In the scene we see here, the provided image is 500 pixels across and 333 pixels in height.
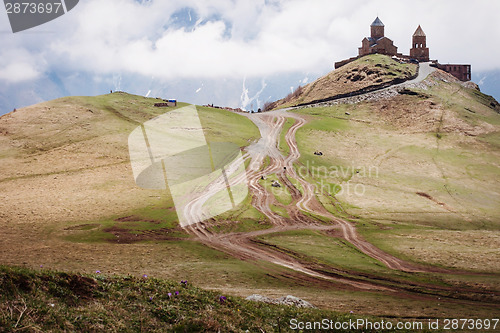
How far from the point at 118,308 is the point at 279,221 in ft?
112

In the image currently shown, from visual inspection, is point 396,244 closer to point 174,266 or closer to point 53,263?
point 174,266

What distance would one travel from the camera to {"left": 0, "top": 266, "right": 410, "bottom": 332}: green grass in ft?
41.3

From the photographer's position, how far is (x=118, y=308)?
14.5 metres

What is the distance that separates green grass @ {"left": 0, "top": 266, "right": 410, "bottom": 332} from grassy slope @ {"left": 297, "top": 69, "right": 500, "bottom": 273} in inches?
1036

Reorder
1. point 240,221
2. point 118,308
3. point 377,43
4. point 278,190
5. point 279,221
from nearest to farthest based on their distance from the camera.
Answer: point 118,308, point 240,221, point 279,221, point 278,190, point 377,43

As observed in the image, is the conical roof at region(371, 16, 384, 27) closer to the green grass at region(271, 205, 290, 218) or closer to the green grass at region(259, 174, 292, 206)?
the green grass at region(259, 174, 292, 206)

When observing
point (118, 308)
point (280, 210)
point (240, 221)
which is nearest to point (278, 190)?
point (280, 210)

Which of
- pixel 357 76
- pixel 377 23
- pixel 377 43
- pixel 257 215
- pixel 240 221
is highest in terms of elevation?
pixel 377 23

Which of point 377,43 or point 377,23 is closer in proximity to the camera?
point 377,43

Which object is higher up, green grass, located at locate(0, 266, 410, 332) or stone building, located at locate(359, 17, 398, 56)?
stone building, located at locate(359, 17, 398, 56)

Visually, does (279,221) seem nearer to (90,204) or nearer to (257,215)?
(257,215)

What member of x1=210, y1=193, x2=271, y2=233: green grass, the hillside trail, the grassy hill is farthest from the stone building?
x1=210, y1=193, x2=271, y2=233: green grass

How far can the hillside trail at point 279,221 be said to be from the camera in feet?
118

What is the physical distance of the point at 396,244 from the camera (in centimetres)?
4166
